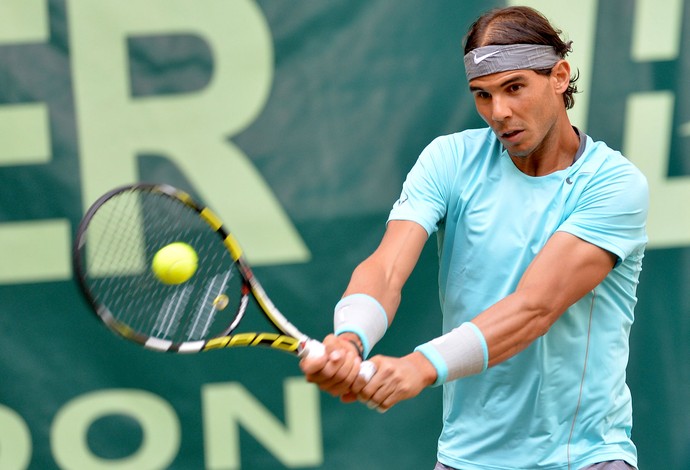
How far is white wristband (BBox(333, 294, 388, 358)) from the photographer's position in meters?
2.34

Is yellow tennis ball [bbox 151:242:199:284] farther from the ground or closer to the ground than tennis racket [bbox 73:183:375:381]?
farther from the ground

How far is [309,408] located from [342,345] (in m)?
1.54

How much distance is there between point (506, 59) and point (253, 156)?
4.47 ft

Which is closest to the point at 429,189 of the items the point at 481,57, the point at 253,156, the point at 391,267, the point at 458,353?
the point at 391,267

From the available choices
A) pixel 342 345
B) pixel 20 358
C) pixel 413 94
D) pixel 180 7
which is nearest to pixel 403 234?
pixel 342 345

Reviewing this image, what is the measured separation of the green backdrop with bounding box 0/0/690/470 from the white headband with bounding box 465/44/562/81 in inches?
43.3

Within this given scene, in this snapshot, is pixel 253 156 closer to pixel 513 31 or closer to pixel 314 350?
pixel 513 31

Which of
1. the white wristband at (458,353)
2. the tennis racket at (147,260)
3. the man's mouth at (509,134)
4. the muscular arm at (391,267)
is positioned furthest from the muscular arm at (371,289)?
the tennis racket at (147,260)

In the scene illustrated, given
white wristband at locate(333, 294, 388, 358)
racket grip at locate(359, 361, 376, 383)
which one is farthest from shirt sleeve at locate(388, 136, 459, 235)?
racket grip at locate(359, 361, 376, 383)

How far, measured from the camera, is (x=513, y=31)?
261 centimetres

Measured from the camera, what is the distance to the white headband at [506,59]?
2.54 m

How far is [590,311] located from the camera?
2557 mm

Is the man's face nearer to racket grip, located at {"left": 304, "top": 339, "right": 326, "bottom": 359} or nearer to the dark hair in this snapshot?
the dark hair

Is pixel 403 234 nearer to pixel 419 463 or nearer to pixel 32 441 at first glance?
pixel 419 463
